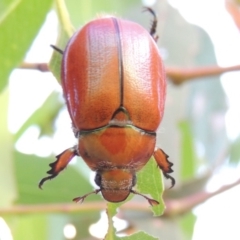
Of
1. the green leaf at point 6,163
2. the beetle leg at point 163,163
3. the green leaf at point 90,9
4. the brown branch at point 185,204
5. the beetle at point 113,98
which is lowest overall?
the brown branch at point 185,204

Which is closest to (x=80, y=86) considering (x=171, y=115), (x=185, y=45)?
(x=171, y=115)

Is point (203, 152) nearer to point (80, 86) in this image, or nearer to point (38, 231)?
point (38, 231)

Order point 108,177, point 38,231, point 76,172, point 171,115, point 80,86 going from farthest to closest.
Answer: point 171,115 → point 76,172 → point 38,231 → point 108,177 → point 80,86

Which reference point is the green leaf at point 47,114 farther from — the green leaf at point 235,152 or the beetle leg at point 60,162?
the beetle leg at point 60,162

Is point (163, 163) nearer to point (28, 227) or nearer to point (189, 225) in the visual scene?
point (28, 227)

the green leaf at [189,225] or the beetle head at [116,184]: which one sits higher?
the beetle head at [116,184]

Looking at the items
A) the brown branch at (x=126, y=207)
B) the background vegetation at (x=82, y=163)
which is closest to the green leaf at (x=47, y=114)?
the background vegetation at (x=82, y=163)

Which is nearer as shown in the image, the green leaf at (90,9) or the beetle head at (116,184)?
the beetle head at (116,184)
